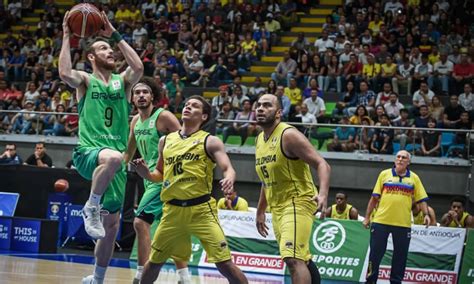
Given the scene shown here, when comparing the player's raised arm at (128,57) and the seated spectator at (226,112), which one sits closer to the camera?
the player's raised arm at (128,57)

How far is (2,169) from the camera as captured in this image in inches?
837

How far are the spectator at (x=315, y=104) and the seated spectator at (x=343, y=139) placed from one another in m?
1.27

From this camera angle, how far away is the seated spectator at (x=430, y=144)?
19.5 meters

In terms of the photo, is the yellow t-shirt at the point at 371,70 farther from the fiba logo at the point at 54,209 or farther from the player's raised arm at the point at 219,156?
the player's raised arm at the point at 219,156

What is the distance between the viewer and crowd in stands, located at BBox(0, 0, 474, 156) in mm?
21000

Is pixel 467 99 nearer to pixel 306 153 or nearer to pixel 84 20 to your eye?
pixel 306 153

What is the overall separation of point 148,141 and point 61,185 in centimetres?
930

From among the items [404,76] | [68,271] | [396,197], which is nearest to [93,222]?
[68,271]

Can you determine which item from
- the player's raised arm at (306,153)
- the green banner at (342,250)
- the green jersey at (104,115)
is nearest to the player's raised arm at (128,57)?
the green jersey at (104,115)

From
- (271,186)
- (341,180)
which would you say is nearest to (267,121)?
(271,186)

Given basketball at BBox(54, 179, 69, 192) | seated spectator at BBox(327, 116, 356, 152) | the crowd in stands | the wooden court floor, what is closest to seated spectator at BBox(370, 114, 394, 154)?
the crowd in stands

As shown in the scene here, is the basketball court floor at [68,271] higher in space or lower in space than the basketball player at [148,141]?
lower

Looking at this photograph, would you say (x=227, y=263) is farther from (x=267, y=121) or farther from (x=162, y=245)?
(x=267, y=121)

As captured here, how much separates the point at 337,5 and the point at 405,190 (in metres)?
14.6
